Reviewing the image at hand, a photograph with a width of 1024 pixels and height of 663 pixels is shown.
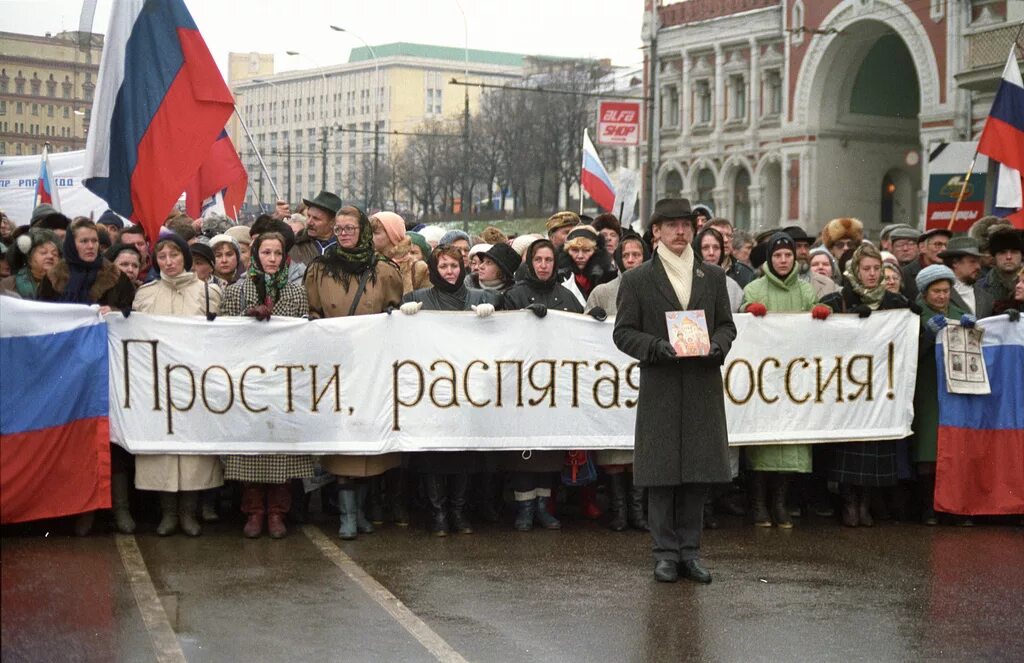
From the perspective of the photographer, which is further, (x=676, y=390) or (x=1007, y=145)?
(x=1007, y=145)

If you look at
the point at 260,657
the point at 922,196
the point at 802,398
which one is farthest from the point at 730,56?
the point at 260,657

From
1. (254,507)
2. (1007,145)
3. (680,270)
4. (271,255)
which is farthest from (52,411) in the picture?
(1007,145)

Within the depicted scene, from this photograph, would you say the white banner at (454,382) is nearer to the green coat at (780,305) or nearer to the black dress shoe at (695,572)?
the green coat at (780,305)

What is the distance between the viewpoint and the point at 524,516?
942cm

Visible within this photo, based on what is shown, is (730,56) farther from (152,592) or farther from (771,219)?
(152,592)

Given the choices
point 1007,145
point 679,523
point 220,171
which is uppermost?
point 1007,145

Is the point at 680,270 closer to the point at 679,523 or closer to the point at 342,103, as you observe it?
the point at 679,523

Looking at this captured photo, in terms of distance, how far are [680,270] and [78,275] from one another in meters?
3.71

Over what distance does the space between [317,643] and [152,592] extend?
1275 millimetres

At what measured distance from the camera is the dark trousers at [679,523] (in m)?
7.99

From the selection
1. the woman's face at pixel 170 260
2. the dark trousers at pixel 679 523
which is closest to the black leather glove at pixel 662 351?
the dark trousers at pixel 679 523

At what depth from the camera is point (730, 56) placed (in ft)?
223

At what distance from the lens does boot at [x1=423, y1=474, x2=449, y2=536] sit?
30.2 ft

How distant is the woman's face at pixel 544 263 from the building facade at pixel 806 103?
42.7 m
